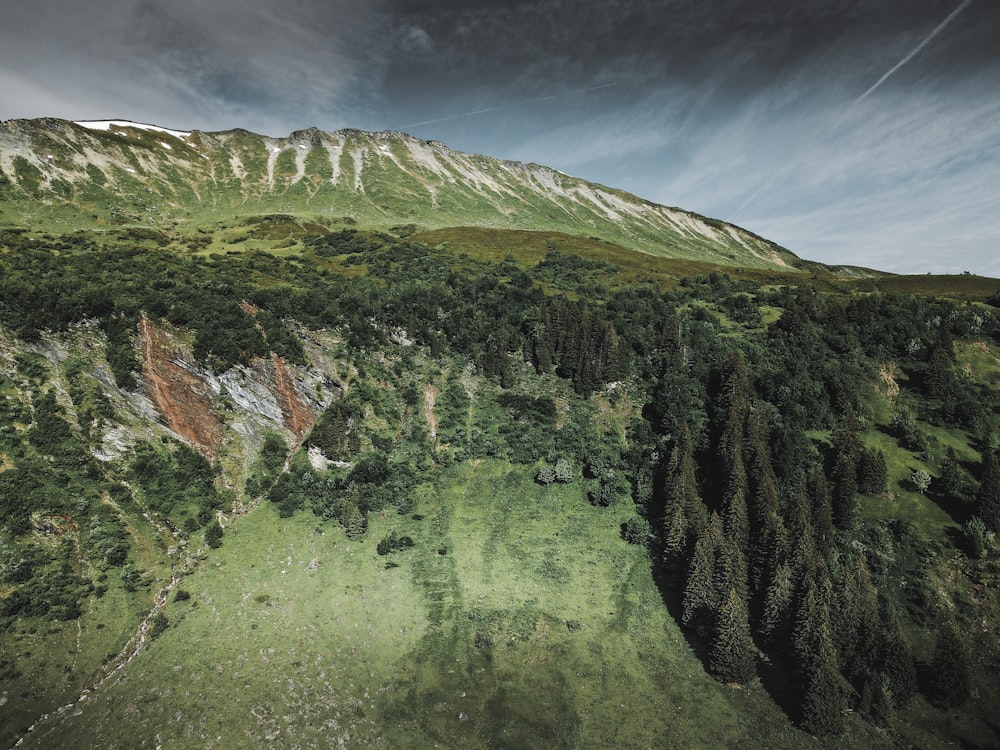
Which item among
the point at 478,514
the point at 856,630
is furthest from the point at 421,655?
the point at 856,630

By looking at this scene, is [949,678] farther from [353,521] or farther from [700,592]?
[353,521]

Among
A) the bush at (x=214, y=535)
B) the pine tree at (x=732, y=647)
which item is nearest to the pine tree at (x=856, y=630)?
the pine tree at (x=732, y=647)

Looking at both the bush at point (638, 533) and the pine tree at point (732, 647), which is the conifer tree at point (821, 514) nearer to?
the pine tree at point (732, 647)

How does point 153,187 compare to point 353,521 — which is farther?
point 153,187

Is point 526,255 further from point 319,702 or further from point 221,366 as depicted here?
point 319,702

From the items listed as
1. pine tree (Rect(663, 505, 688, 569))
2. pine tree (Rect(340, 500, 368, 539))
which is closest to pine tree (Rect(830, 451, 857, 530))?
pine tree (Rect(663, 505, 688, 569))

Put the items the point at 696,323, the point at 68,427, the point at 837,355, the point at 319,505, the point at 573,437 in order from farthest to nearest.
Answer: the point at 696,323, the point at 837,355, the point at 573,437, the point at 319,505, the point at 68,427

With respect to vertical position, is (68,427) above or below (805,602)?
above

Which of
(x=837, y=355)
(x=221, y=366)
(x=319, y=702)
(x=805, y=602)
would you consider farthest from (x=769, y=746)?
(x=221, y=366)
